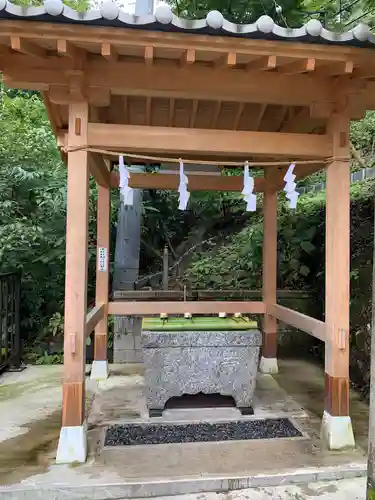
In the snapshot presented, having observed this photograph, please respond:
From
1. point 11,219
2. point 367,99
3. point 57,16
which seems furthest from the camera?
point 11,219

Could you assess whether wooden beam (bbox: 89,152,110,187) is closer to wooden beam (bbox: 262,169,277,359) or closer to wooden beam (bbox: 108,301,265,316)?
wooden beam (bbox: 108,301,265,316)

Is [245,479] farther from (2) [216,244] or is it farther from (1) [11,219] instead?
(2) [216,244]

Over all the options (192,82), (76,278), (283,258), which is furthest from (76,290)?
(283,258)

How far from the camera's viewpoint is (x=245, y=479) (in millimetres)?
2889

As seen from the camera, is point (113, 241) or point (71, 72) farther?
point (113, 241)

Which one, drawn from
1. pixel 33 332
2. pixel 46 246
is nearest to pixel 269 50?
pixel 46 246

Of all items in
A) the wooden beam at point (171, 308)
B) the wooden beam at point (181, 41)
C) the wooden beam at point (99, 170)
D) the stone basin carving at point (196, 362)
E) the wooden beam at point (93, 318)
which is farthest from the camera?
the wooden beam at point (171, 308)

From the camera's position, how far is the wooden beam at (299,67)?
3048 millimetres

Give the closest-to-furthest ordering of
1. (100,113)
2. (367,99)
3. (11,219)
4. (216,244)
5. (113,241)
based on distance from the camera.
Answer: (367,99) → (100,113) → (11,219) → (113,241) → (216,244)

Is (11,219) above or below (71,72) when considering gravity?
below

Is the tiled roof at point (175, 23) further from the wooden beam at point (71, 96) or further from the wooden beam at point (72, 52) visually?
the wooden beam at point (71, 96)

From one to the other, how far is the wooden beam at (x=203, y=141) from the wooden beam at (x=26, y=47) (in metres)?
0.63

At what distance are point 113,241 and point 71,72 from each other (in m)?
4.82

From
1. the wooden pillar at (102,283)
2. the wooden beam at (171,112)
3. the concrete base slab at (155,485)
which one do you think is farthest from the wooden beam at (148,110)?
the concrete base slab at (155,485)
